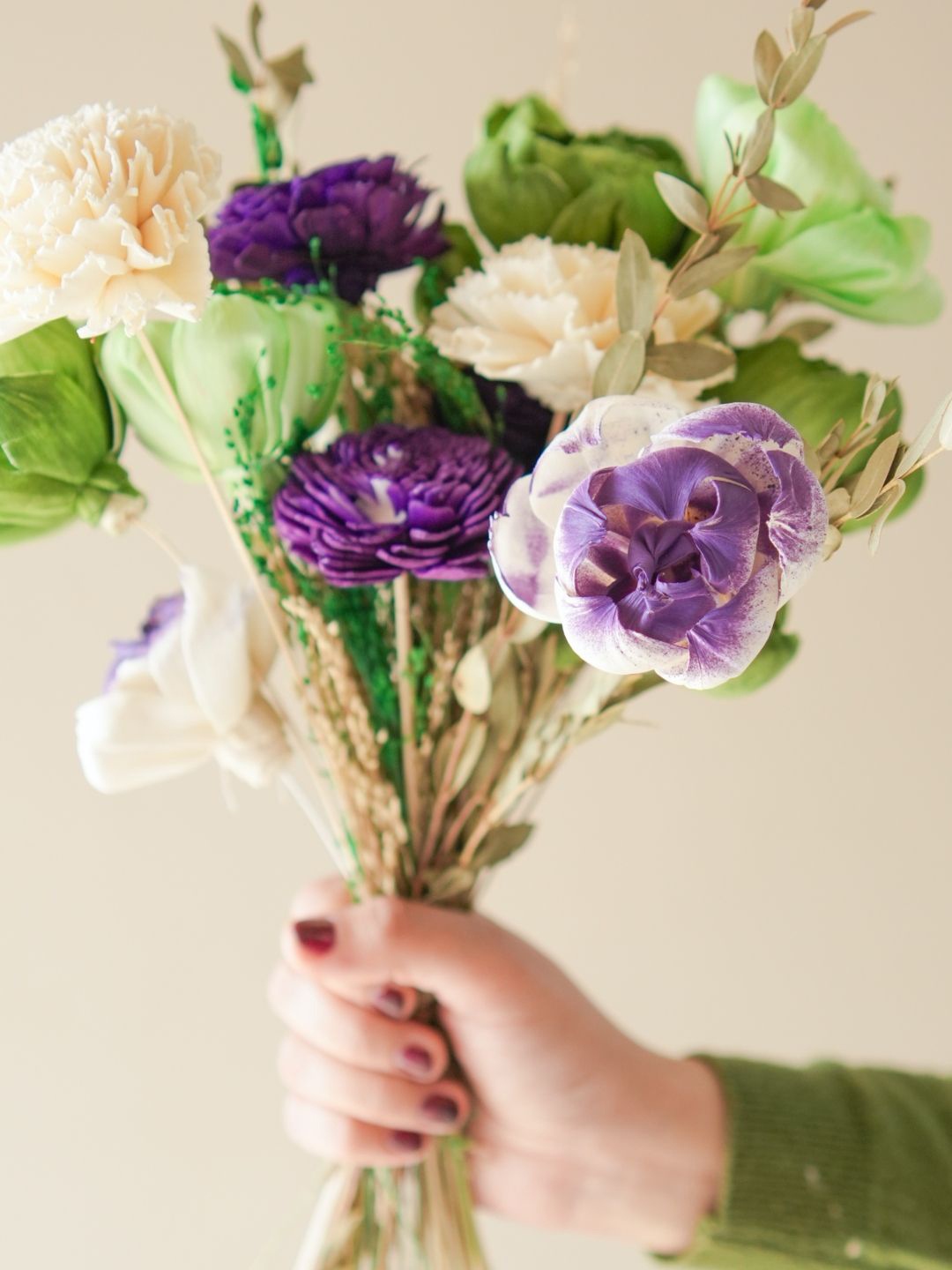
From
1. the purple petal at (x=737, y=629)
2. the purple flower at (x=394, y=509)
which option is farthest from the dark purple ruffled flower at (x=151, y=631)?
the purple petal at (x=737, y=629)

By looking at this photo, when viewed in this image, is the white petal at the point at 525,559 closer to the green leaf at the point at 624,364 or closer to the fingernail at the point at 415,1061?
the green leaf at the point at 624,364

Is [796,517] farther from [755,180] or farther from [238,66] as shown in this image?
[238,66]

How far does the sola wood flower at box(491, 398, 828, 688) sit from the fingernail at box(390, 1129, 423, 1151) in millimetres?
396

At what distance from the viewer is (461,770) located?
1.71ft

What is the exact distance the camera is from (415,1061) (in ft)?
1.90

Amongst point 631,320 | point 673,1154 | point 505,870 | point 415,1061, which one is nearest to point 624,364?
point 631,320

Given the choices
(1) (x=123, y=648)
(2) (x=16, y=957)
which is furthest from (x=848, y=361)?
(2) (x=16, y=957)

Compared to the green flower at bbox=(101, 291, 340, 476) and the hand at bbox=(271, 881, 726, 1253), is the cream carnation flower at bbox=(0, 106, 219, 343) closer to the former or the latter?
the green flower at bbox=(101, 291, 340, 476)

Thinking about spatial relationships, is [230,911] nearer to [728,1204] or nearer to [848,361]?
[728,1204]

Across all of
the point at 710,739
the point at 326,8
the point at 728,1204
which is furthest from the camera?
the point at 710,739

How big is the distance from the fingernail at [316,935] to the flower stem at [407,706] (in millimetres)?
55

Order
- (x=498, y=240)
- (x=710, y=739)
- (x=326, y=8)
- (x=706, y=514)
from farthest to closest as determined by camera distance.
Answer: (x=710, y=739), (x=326, y=8), (x=498, y=240), (x=706, y=514)

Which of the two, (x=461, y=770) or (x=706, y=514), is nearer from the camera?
(x=706, y=514)

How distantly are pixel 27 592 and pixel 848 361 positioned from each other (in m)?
0.69
